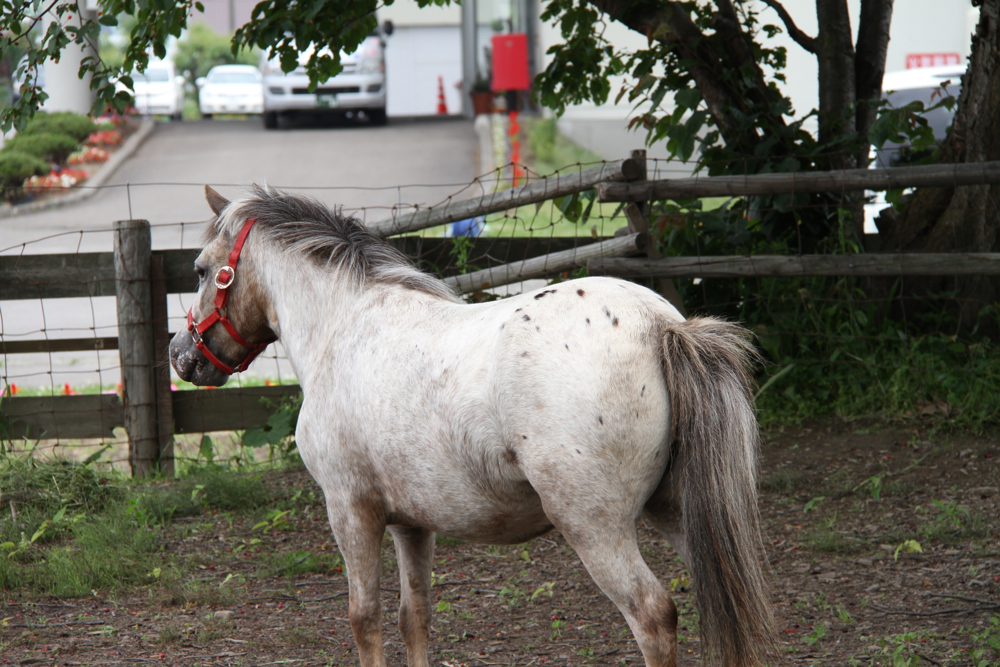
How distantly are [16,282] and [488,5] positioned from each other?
2587 cm

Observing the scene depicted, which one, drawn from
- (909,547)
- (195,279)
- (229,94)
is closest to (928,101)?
(909,547)

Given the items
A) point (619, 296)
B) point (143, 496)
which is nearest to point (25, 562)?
point (143, 496)

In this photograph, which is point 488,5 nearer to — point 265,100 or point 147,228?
point 265,100

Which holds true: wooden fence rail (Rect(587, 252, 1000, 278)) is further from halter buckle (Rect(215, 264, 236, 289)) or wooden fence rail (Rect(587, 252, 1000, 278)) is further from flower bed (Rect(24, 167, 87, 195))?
flower bed (Rect(24, 167, 87, 195))

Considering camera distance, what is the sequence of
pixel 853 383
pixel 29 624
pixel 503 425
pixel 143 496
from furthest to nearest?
pixel 853 383 < pixel 143 496 < pixel 29 624 < pixel 503 425

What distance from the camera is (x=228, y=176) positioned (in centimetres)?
1672

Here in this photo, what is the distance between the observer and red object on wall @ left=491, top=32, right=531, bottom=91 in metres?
18.9

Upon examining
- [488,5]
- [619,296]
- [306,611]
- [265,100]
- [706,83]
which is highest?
[488,5]

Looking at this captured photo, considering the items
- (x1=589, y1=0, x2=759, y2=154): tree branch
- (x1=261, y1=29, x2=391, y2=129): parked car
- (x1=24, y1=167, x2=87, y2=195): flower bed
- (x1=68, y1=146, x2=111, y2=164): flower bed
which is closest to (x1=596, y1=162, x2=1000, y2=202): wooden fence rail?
(x1=589, y1=0, x2=759, y2=154): tree branch

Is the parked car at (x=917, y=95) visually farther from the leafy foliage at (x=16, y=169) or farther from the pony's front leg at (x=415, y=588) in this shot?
the leafy foliage at (x=16, y=169)

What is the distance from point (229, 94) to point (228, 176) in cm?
1253

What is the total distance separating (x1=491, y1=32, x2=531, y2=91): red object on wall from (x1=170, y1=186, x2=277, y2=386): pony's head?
1652 cm

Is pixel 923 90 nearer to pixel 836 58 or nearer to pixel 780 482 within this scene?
pixel 836 58

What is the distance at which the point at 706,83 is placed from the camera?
5.43 meters
